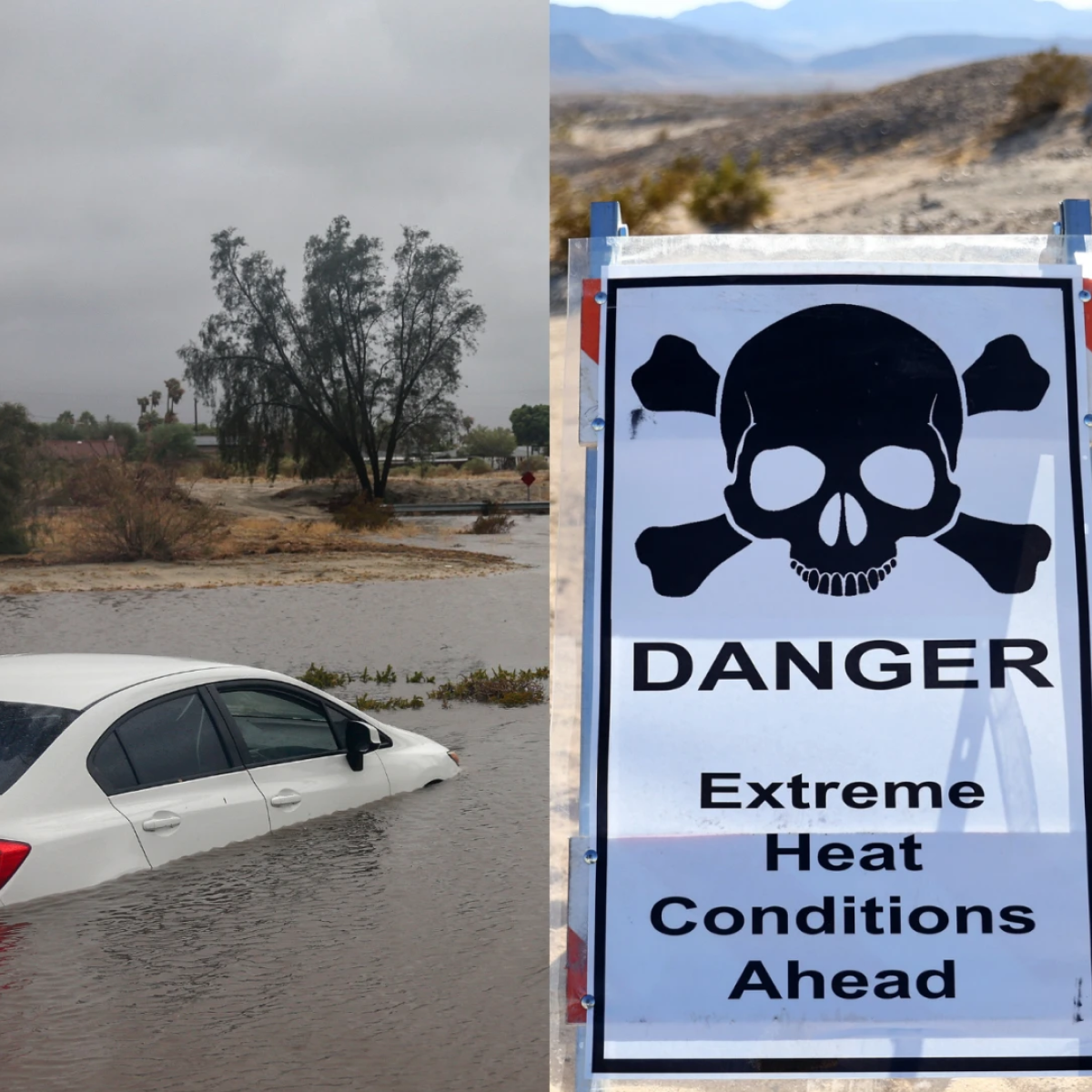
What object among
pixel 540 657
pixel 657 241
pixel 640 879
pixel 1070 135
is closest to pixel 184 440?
pixel 540 657

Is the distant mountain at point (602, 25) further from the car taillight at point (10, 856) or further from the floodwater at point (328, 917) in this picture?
the car taillight at point (10, 856)

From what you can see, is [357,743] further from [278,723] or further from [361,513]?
[361,513]

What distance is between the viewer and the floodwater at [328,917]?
284cm

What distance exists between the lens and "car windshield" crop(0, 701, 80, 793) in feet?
8.92

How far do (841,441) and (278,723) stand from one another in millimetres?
2007

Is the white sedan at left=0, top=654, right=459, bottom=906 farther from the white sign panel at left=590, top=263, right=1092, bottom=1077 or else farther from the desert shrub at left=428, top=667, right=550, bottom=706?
the white sign panel at left=590, top=263, right=1092, bottom=1077

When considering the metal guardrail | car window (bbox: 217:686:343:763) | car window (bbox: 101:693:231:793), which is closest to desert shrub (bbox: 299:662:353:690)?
car window (bbox: 217:686:343:763)

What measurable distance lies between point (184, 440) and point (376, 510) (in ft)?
1.97

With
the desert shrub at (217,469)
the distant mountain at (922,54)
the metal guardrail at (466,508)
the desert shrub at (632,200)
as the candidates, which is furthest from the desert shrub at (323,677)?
the distant mountain at (922,54)

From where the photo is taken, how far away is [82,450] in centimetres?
337

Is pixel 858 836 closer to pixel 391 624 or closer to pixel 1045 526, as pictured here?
pixel 1045 526

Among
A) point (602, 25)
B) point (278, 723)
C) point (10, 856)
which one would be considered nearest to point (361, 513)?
point (278, 723)

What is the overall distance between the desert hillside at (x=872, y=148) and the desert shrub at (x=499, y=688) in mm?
1467

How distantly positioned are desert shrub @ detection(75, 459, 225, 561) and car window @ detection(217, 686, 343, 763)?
22.2 inches
